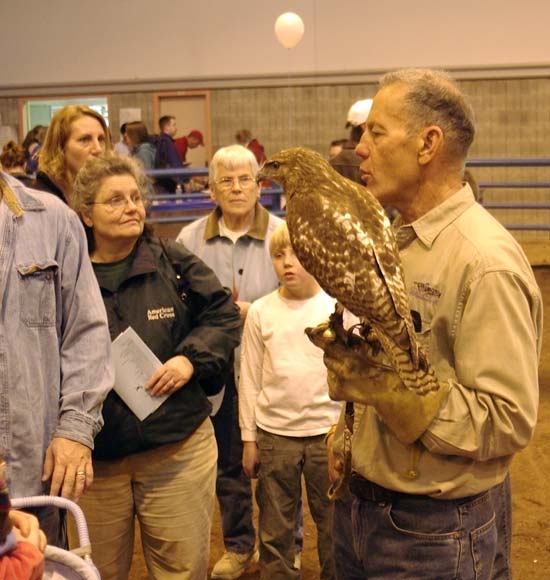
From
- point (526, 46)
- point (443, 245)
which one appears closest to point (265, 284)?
point (443, 245)

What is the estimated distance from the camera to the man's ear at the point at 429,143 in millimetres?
1861

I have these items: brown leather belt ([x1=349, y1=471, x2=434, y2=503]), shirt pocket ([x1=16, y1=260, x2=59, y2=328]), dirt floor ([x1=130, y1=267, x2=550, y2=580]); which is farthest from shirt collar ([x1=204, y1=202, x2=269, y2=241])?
brown leather belt ([x1=349, y1=471, x2=434, y2=503])

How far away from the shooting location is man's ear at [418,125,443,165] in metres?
1.86

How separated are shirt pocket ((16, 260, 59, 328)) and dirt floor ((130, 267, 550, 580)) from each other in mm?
1996

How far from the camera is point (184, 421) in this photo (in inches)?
110

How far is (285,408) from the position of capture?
3.22 m

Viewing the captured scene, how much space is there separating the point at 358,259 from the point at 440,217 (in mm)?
245

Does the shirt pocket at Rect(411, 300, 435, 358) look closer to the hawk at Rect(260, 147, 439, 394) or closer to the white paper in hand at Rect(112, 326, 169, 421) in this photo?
the hawk at Rect(260, 147, 439, 394)

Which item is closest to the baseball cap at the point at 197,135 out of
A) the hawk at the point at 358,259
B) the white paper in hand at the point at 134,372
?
the white paper in hand at the point at 134,372

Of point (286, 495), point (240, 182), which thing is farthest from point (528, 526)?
point (240, 182)

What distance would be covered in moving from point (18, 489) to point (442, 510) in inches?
36.6

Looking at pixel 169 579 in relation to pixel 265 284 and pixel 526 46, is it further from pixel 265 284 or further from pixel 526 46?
pixel 526 46

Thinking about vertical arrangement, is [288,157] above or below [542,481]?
above

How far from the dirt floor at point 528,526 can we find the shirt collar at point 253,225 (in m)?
1.38
